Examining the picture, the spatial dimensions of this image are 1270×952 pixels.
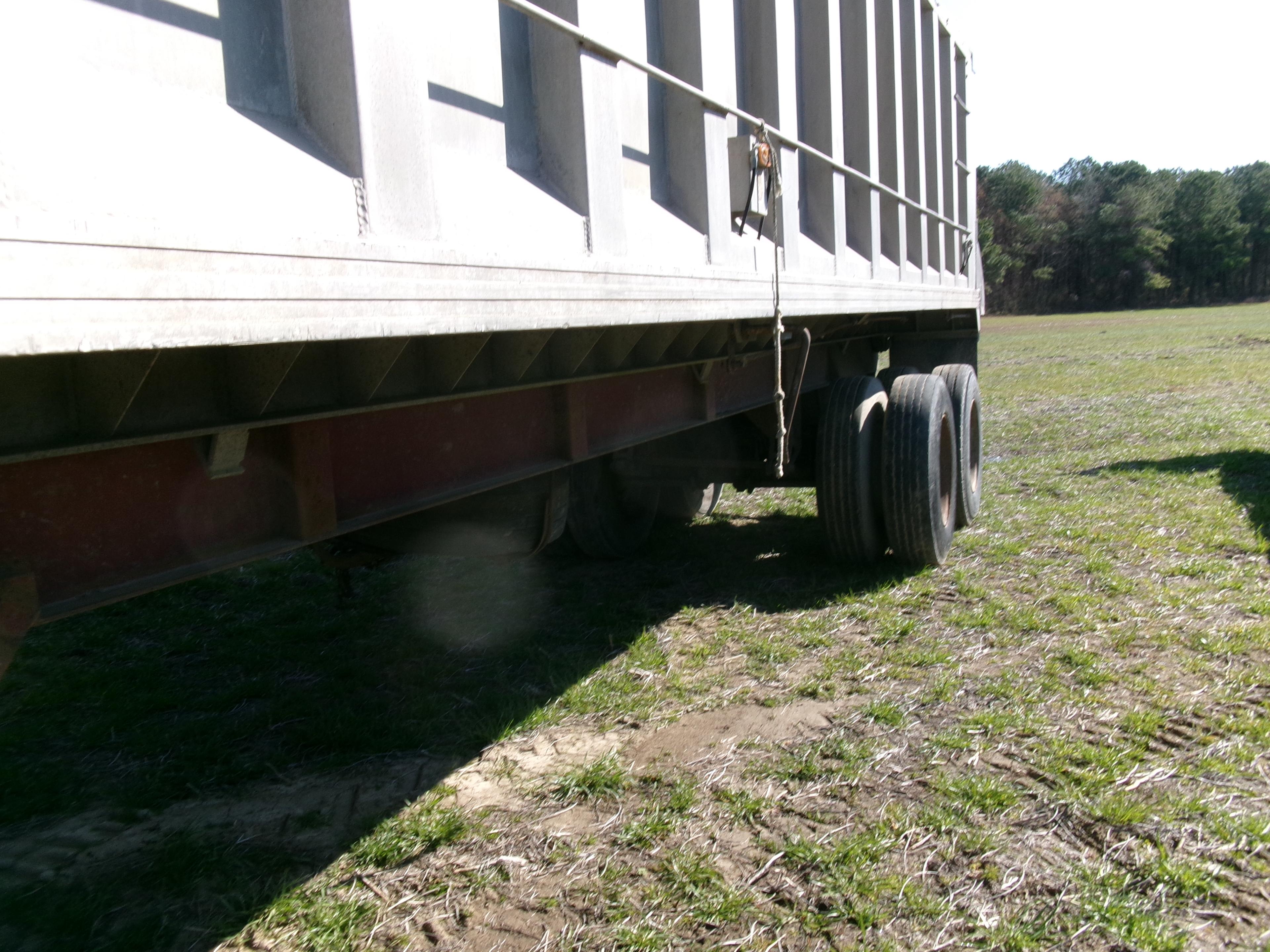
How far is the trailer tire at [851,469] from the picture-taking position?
18.9 feet

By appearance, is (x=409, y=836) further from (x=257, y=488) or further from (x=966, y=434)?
(x=966, y=434)

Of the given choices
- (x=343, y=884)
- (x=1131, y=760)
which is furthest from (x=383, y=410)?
(x=1131, y=760)

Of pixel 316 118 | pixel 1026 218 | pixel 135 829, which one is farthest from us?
pixel 1026 218

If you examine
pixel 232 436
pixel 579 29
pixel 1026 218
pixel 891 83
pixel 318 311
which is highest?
pixel 1026 218

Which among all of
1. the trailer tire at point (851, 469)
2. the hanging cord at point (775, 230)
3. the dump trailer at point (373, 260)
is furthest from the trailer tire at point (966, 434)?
the hanging cord at point (775, 230)

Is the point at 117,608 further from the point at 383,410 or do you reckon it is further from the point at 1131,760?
the point at 1131,760

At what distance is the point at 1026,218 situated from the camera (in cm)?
6122

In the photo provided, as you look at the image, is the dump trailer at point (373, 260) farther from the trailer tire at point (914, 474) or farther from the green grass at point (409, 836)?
the trailer tire at point (914, 474)

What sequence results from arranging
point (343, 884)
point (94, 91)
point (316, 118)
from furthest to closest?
1. point (343, 884)
2. point (316, 118)
3. point (94, 91)

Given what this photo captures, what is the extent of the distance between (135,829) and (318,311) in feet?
8.13

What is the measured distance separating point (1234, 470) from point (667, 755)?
6.96 metres

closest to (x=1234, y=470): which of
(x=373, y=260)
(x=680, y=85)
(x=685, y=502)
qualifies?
(x=685, y=502)

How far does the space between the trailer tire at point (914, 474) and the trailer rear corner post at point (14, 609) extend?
15.5ft

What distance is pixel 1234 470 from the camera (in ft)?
27.8
